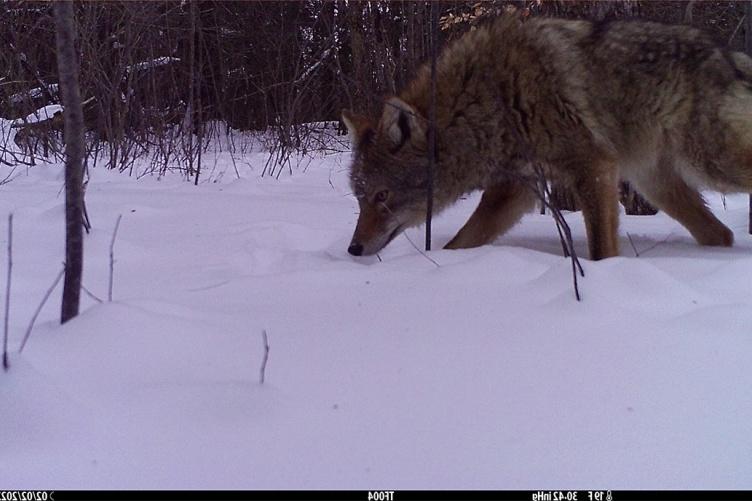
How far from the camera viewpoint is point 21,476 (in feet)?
4.59

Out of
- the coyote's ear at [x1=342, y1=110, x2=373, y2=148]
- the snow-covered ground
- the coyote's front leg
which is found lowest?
the coyote's front leg

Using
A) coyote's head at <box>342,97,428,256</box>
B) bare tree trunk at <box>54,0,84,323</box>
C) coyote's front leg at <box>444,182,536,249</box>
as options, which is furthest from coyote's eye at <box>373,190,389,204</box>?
bare tree trunk at <box>54,0,84,323</box>

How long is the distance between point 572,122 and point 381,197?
1.27m

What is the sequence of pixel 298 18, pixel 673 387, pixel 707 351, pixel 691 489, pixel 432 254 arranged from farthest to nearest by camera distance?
pixel 298 18
pixel 432 254
pixel 707 351
pixel 673 387
pixel 691 489

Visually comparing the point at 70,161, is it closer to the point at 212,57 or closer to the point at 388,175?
the point at 388,175

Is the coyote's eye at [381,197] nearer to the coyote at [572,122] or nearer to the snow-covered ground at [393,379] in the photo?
the coyote at [572,122]

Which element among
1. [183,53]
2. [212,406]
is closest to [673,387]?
[212,406]

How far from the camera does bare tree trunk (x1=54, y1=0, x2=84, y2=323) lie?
213 centimetres

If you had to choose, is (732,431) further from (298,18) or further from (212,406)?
(298,18)

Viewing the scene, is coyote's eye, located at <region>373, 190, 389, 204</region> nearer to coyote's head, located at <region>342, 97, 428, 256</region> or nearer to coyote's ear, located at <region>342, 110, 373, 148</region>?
coyote's head, located at <region>342, 97, 428, 256</region>

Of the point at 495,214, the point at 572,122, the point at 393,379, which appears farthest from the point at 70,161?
the point at 495,214

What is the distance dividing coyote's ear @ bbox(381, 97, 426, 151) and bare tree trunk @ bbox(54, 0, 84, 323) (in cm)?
211

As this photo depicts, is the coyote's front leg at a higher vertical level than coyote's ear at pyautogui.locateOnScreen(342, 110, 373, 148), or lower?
lower

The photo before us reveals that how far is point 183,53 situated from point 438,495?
14.4 metres
